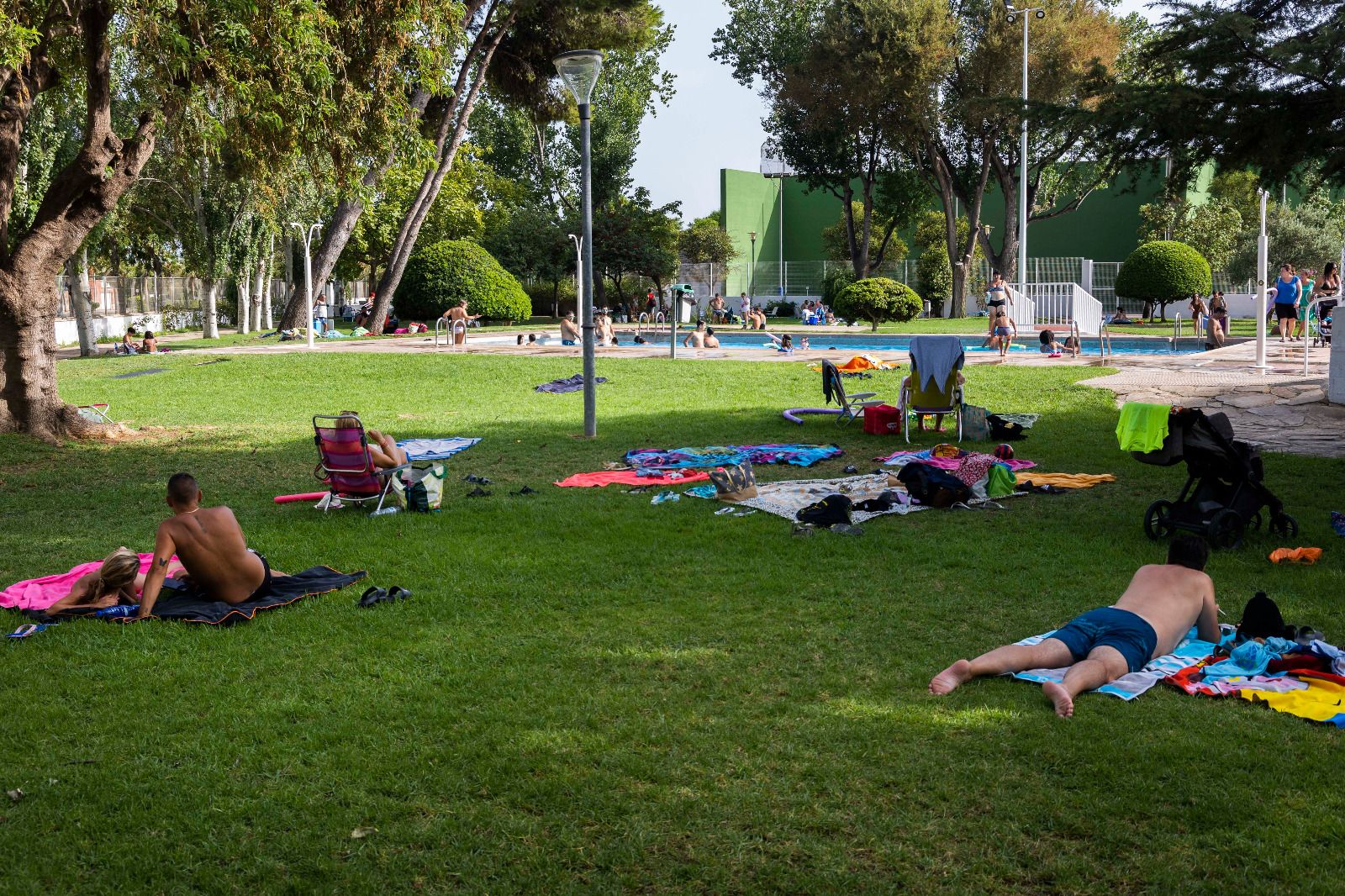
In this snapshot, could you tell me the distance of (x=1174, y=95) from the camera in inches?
341

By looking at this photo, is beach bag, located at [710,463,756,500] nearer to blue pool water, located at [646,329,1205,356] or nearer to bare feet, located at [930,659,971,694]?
bare feet, located at [930,659,971,694]

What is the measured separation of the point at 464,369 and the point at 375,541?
39.5ft

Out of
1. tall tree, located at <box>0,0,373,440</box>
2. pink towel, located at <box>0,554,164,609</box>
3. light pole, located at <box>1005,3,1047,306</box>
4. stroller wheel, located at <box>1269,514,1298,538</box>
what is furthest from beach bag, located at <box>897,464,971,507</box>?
light pole, located at <box>1005,3,1047,306</box>

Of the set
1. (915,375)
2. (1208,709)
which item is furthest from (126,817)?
(915,375)

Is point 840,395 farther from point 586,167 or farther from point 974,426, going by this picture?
point 586,167

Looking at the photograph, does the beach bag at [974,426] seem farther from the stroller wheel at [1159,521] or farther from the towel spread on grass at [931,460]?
the stroller wheel at [1159,521]

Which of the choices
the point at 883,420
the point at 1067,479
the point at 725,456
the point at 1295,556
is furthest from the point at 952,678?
the point at 883,420

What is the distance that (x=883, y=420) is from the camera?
11.9m

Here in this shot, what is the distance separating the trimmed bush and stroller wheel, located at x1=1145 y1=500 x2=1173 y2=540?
94.4 ft

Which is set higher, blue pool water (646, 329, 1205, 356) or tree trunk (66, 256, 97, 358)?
tree trunk (66, 256, 97, 358)

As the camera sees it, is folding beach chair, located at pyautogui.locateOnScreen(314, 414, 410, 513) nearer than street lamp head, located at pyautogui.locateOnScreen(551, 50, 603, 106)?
Yes

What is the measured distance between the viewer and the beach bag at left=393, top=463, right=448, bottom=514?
838cm

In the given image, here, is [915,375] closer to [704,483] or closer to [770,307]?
[704,483]

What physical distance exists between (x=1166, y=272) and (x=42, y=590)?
32.8 metres
